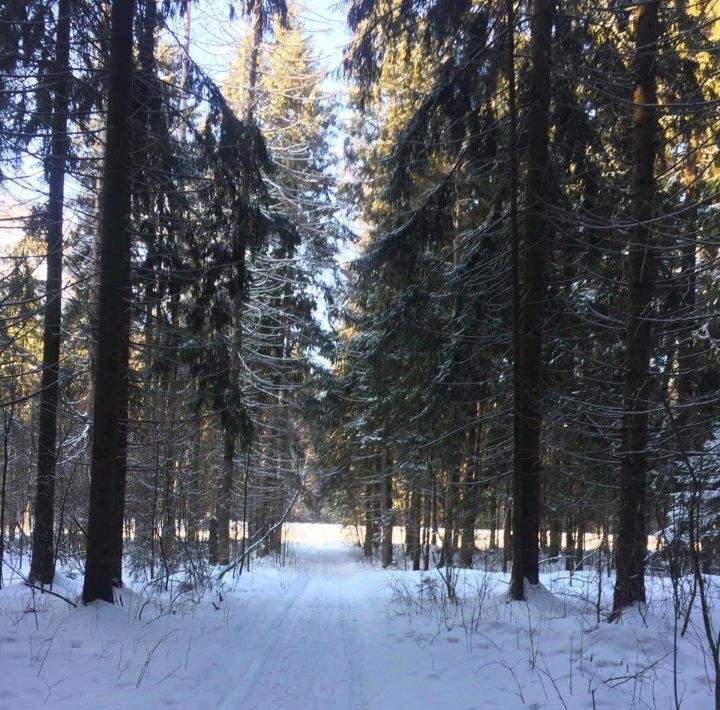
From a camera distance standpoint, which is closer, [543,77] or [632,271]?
[632,271]

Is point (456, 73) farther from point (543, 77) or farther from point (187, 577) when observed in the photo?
point (187, 577)

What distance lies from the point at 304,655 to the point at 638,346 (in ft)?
17.2

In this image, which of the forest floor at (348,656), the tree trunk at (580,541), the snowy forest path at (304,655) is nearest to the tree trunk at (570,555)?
the tree trunk at (580,541)

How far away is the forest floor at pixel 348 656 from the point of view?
14.8 ft

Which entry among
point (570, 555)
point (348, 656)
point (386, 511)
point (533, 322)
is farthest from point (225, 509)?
point (533, 322)

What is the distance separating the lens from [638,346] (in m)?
6.70

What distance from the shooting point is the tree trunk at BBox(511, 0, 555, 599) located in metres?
7.80

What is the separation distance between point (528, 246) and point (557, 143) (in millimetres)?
1646

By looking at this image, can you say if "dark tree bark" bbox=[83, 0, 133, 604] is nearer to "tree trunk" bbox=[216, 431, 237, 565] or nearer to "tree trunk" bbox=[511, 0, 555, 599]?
"tree trunk" bbox=[511, 0, 555, 599]

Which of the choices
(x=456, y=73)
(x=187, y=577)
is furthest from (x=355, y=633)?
(x=456, y=73)

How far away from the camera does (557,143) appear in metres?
8.41

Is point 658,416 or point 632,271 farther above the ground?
point 632,271

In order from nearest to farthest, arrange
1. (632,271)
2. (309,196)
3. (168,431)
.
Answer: (632,271)
(168,431)
(309,196)

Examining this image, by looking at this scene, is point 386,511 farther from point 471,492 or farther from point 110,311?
point 110,311
